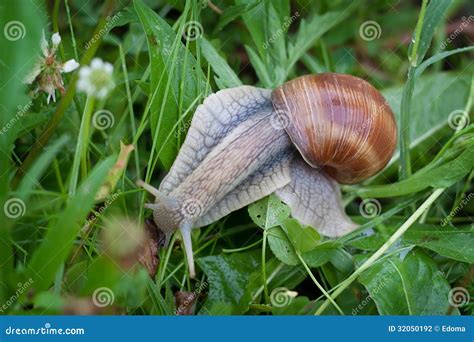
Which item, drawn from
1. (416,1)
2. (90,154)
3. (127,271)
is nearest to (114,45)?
(90,154)

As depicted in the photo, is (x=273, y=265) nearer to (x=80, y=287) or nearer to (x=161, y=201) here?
(x=161, y=201)

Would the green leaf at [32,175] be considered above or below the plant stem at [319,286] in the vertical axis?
above

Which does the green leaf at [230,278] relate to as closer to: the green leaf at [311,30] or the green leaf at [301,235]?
the green leaf at [301,235]

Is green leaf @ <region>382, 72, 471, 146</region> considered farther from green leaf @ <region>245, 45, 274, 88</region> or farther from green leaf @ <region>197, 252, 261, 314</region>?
green leaf @ <region>197, 252, 261, 314</region>

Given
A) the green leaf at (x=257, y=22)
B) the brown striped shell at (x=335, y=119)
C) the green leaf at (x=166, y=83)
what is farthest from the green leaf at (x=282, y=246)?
the green leaf at (x=257, y=22)

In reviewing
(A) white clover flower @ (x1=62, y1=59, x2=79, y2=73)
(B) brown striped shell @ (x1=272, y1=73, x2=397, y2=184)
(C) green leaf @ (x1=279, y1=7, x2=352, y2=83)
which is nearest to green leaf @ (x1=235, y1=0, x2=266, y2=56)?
(C) green leaf @ (x1=279, y1=7, x2=352, y2=83)

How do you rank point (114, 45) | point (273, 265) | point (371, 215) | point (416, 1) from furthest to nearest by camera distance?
1. point (416, 1)
2. point (114, 45)
3. point (371, 215)
4. point (273, 265)
